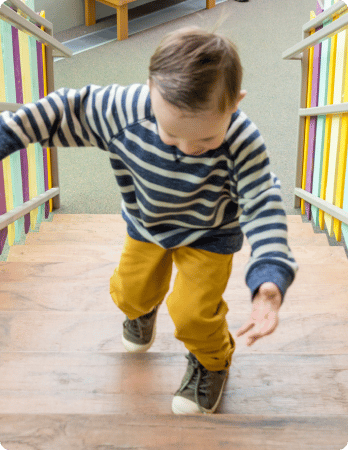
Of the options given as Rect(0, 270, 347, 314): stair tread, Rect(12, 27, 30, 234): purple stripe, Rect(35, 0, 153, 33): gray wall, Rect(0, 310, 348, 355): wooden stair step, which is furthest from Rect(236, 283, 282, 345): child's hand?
Rect(35, 0, 153, 33): gray wall

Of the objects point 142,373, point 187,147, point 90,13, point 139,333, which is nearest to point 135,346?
point 139,333

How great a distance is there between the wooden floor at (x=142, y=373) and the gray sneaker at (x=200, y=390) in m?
0.03

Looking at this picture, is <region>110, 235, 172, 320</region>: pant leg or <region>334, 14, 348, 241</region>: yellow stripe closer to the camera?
<region>110, 235, 172, 320</region>: pant leg

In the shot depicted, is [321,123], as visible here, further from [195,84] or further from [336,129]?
[195,84]

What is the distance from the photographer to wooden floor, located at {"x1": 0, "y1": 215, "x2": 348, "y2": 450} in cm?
104

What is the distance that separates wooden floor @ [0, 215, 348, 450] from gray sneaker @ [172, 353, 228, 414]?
0.10 ft

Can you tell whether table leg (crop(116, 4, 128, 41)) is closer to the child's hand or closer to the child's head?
the child's head

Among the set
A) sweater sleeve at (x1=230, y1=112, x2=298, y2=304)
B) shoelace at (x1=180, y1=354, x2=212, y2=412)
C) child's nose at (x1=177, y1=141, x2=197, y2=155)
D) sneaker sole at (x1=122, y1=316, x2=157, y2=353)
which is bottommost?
sneaker sole at (x1=122, y1=316, x2=157, y2=353)

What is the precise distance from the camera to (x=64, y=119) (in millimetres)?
1104

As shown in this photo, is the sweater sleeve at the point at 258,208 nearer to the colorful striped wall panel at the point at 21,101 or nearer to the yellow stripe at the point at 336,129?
the colorful striped wall panel at the point at 21,101

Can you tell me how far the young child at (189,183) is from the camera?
875 mm

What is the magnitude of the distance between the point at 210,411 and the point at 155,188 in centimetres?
62

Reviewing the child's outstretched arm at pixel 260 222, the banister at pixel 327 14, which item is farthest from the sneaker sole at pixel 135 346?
the banister at pixel 327 14

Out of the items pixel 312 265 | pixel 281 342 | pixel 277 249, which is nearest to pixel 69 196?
pixel 312 265
